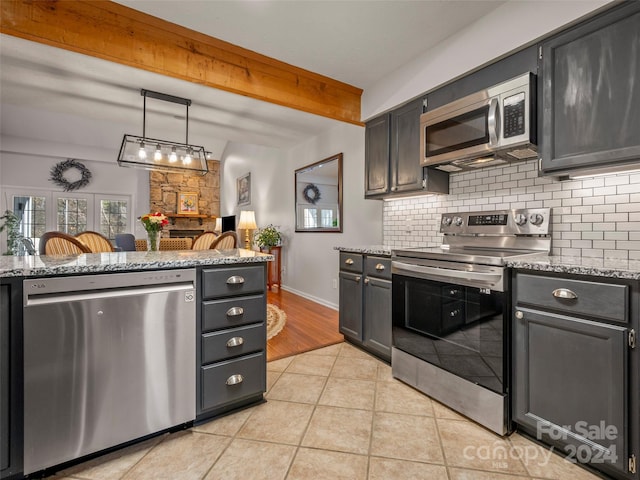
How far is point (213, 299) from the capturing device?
1688 millimetres

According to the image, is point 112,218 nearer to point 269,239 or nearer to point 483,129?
point 269,239

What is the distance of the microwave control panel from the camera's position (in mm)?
1775

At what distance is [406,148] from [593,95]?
1258 mm

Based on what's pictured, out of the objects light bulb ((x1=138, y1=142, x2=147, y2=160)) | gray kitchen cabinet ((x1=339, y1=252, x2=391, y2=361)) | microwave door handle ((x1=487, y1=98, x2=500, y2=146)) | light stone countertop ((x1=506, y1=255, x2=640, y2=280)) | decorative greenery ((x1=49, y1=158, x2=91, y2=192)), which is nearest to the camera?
light stone countertop ((x1=506, y1=255, x2=640, y2=280))

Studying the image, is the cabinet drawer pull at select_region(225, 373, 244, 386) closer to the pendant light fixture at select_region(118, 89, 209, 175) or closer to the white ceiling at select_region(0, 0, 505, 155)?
the white ceiling at select_region(0, 0, 505, 155)

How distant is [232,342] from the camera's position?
5.77ft

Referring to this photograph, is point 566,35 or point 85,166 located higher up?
point 85,166

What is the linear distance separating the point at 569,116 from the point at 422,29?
126cm

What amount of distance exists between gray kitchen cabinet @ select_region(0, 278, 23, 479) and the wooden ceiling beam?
176cm

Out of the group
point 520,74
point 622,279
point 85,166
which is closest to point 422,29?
point 520,74

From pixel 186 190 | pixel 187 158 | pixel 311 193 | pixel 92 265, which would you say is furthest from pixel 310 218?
pixel 186 190

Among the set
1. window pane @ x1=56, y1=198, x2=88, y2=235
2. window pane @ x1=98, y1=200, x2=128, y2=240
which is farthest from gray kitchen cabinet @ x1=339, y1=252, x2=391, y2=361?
window pane @ x1=56, y1=198, x2=88, y2=235

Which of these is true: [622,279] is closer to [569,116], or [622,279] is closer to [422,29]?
[569,116]

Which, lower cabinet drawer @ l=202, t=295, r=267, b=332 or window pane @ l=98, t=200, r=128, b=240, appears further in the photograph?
window pane @ l=98, t=200, r=128, b=240
